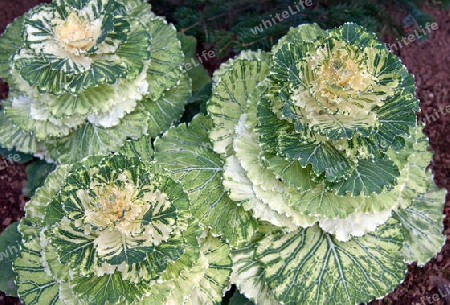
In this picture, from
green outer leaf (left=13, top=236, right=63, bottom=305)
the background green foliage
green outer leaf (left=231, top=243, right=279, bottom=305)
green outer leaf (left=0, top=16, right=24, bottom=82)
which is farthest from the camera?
the background green foliage

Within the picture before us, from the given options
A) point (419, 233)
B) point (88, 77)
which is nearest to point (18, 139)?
point (88, 77)

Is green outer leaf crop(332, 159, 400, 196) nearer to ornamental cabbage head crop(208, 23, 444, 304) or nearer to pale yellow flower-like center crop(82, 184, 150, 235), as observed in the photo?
ornamental cabbage head crop(208, 23, 444, 304)

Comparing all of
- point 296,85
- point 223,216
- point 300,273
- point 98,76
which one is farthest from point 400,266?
point 98,76

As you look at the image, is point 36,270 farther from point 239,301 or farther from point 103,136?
point 239,301

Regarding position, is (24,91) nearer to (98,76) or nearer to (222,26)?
(98,76)

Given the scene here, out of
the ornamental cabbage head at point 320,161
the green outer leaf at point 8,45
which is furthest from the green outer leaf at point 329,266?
the green outer leaf at point 8,45
